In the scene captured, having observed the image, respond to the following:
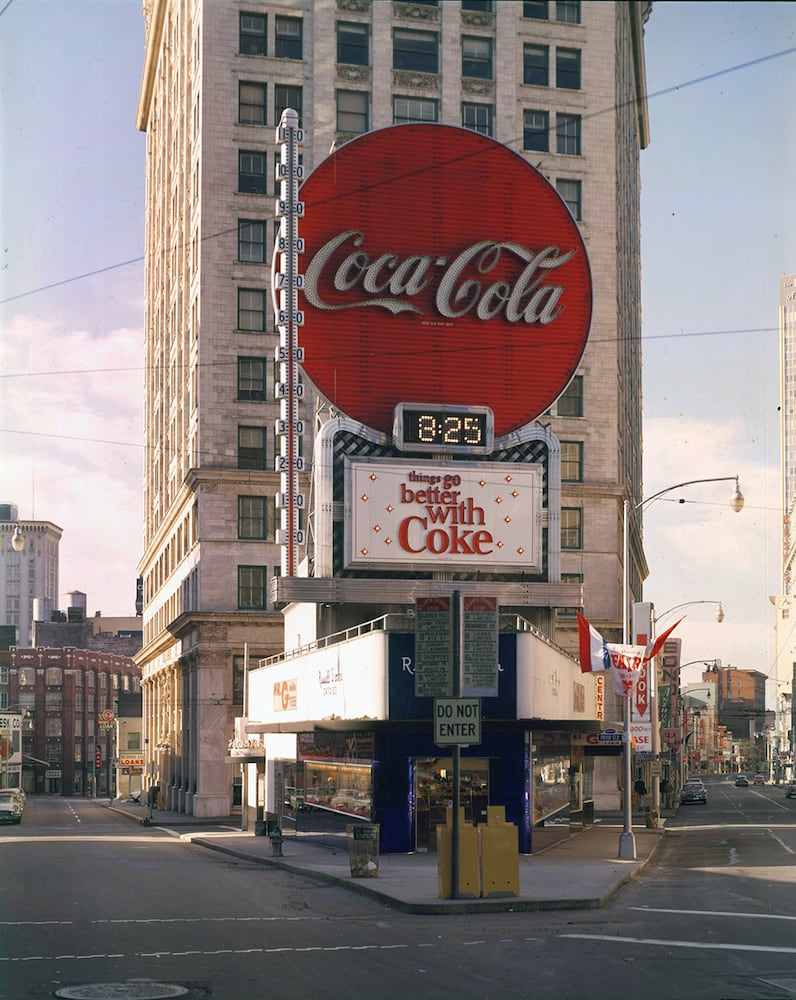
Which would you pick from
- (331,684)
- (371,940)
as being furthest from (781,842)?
(371,940)

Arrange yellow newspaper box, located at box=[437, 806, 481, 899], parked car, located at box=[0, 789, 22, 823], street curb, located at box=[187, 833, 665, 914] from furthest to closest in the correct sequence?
parked car, located at box=[0, 789, 22, 823] < yellow newspaper box, located at box=[437, 806, 481, 899] < street curb, located at box=[187, 833, 665, 914]

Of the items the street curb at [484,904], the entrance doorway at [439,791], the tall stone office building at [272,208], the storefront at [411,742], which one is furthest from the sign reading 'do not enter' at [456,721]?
the tall stone office building at [272,208]

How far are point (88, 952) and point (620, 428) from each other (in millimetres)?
72184

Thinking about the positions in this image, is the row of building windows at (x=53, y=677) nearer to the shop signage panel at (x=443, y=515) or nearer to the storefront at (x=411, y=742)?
the storefront at (x=411, y=742)

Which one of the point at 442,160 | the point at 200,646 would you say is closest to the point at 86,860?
the point at 442,160

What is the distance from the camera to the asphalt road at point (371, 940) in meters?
17.0

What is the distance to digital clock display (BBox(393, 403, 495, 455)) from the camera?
146ft

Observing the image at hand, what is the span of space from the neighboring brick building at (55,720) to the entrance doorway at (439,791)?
443ft

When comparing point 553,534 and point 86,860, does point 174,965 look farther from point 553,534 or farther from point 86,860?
point 553,534

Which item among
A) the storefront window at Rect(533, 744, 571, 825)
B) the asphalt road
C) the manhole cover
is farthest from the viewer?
the storefront window at Rect(533, 744, 571, 825)

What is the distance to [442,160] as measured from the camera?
4847cm

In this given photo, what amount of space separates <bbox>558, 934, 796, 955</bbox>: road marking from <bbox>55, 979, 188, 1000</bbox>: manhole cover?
7.08m

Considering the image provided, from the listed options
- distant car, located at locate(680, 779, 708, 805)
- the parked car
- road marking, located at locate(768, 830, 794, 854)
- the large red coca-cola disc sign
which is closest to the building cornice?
the parked car

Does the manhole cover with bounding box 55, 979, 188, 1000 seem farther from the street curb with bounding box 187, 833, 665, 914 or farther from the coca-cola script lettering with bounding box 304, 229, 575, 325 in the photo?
the coca-cola script lettering with bounding box 304, 229, 575, 325
